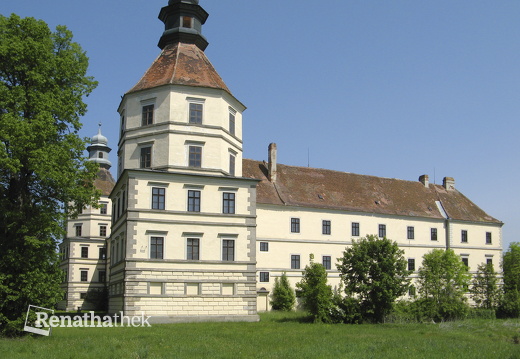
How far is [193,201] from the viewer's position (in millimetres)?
31516

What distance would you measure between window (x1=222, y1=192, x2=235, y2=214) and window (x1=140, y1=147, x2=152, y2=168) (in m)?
4.88

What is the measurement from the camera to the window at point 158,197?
30.8 m

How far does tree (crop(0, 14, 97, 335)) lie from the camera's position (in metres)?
20.1

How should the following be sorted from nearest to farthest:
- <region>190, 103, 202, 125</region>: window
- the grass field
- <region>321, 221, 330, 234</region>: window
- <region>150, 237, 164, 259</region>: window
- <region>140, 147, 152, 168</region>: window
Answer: the grass field → <region>150, 237, 164, 259</region>: window → <region>140, 147, 152, 168</region>: window → <region>190, 103, 202, 125</region>: window → <region>321, 221, 330, 234</region>: window

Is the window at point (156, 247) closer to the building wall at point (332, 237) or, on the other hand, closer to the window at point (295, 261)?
the building wall at point (332, 237)

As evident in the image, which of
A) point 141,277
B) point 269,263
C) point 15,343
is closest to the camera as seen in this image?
point 15,343

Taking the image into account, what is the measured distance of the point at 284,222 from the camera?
144 feet

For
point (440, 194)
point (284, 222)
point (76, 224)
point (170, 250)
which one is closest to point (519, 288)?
point (440, 194)

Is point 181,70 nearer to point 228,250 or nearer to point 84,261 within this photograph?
point 228,250

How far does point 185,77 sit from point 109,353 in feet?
66.4

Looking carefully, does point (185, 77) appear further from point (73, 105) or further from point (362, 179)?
point (362, 179)

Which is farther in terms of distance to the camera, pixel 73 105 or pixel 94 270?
pixel 94 270

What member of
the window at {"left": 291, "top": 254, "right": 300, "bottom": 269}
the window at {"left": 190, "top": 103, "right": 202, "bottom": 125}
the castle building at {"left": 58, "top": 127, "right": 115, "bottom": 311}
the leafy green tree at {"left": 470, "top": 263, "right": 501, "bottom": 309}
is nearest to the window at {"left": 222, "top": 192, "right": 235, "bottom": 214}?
the window at {"left": 190, "top": 103, "right": 202, "bottom": 125}

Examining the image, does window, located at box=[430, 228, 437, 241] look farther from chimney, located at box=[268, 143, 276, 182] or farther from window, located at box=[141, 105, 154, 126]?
window, located at box=[141, 105, 154, 126]
